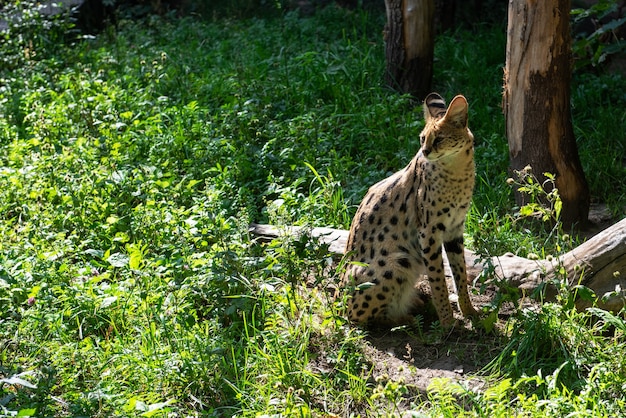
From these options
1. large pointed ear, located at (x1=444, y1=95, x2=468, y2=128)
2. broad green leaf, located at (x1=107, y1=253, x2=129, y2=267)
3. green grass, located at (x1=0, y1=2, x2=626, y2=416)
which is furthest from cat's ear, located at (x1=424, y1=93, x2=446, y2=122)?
broad green leaf, located at (x1=107, y1=253, x2=129, y2=267)

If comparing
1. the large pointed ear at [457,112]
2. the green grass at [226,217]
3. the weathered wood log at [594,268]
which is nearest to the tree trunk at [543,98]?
the green grass at [226,217]

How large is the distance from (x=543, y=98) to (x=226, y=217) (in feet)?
8.65

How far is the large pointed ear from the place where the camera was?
492 centimetres

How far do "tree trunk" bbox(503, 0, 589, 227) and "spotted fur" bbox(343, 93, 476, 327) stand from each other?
4.17 feet

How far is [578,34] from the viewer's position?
9.28 metres

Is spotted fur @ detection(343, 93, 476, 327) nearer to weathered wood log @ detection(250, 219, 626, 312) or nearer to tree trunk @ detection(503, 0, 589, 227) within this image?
weathered wood log @ detection(250, 219, 626, 312)

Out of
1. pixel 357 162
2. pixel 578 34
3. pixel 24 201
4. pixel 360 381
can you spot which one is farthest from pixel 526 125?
pixel 24 201

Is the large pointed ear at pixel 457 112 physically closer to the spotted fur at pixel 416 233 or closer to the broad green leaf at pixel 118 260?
the spotted fur at pixel 416 233

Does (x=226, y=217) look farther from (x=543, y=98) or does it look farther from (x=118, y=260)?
(x=543, y=98)

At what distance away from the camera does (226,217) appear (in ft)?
20.8

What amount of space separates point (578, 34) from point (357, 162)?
3.62 metres

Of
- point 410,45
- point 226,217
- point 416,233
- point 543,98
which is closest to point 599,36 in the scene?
point 410,45

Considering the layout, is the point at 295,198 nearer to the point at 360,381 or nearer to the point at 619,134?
the point at 360,381

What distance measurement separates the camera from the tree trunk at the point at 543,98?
20.3ft
